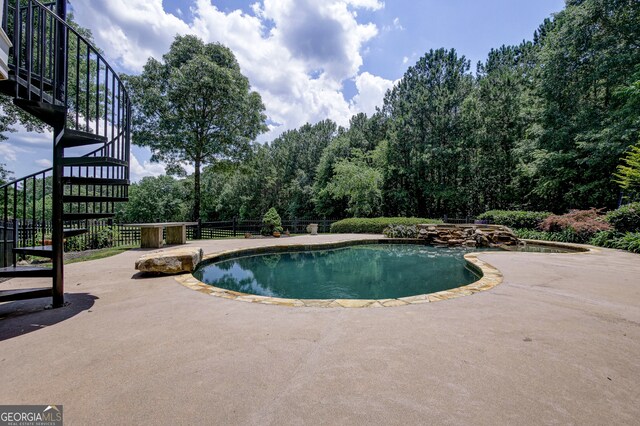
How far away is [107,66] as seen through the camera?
3391mm

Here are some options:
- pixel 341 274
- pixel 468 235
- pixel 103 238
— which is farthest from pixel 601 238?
pixel 103 238

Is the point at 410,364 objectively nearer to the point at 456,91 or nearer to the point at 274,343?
the point at 274,343

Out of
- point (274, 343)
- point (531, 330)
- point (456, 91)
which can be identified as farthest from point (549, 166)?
point (274, 343)

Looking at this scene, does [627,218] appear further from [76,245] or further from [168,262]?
Answer: [76,245]

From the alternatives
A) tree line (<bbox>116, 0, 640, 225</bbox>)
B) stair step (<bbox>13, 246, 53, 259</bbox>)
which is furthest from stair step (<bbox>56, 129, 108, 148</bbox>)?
tree line (<bbox>116, 0, 640, 225</bbox>)

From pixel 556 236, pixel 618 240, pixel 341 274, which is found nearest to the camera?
pixel 341 274

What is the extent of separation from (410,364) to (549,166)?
16565mm

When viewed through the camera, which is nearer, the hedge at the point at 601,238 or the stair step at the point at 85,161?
A: the stair step at the point at 85,161

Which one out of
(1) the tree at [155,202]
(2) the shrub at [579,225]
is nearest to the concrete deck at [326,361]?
(2) the shrub at [579,225]

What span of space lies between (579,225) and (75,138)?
14054 millimetres

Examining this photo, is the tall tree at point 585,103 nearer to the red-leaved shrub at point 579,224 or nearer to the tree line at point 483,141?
the tree line at point 483,141

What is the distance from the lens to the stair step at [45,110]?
9.12ft

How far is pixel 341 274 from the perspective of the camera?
253 inches

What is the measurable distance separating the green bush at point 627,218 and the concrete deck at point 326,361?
7.48 m
